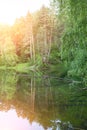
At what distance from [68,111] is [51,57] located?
34873 millimetres

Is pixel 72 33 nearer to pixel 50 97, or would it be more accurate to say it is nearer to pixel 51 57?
pixel 50 97

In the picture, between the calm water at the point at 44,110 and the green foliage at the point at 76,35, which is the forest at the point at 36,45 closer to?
the calm water at the point at 44,110

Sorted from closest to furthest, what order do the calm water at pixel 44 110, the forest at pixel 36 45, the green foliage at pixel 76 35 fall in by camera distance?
the calm water at pixel 44 110 < the green foliage at pixel 76 35 < the forest at pixel 36 45

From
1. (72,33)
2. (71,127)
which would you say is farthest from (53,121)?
(72,33)

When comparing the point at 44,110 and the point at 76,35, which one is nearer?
the point at 76,35

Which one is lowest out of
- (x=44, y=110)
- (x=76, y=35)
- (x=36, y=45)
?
(x=36, y=45)

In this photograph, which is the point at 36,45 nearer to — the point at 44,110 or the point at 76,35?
the point at 44,110

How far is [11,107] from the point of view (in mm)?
20344

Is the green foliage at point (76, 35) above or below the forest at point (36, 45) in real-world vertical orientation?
above

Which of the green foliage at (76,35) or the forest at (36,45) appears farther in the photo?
the forest at (36,45)

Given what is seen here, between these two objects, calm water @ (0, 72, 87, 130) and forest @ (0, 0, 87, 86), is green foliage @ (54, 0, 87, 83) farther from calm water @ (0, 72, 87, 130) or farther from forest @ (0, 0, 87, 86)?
forest @ (0, 0, 87, 86)

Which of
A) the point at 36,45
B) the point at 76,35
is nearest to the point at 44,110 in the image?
the point at 76,35

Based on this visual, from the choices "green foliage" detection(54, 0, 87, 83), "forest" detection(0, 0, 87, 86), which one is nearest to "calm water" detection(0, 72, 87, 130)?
"green foliage" detection(54, 0, 87, 83)

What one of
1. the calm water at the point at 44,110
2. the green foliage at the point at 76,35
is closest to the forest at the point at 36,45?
the calm water at the point at 44,110
